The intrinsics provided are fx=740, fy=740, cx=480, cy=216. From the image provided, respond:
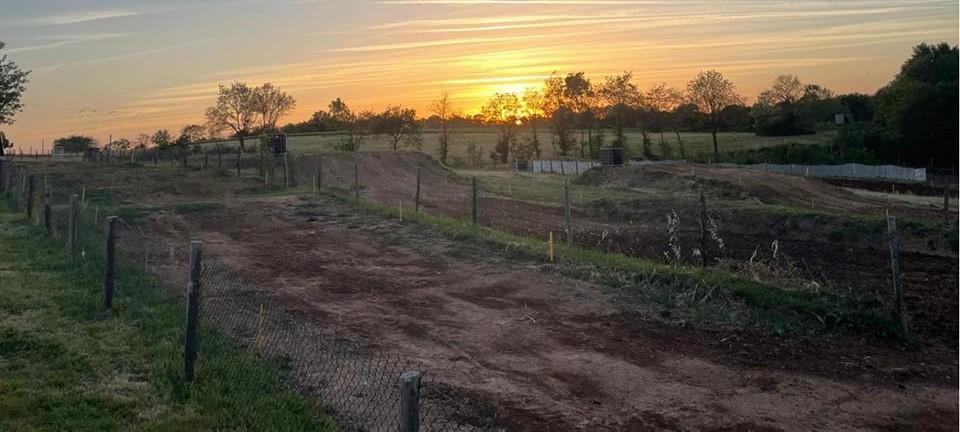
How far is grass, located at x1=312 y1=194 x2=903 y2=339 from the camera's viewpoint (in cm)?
920

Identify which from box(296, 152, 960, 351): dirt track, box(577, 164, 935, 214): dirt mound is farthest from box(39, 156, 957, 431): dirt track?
box(577, 164, 935, 214): dirt mound

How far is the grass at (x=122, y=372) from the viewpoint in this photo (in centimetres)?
604

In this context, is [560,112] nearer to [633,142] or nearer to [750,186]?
[633,142]

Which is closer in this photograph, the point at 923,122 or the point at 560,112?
the point at 923,122

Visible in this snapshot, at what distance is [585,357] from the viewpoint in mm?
8078

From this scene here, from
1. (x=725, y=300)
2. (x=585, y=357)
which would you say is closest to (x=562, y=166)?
(x=725, y=300)

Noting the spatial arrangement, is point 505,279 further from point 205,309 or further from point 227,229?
point 227,229

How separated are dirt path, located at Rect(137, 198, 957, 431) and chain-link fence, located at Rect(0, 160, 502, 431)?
1.04 feet

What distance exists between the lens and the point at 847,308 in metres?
9.49

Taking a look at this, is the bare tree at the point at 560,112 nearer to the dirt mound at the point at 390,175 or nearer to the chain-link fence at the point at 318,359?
the dirt mound at the point at 390,175

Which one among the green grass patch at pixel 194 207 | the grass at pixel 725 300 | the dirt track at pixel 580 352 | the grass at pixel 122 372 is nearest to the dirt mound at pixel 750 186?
the dirt track at pixel 580 352

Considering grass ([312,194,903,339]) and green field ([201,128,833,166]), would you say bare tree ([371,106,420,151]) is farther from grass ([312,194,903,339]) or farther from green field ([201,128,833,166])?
grass ([312,194,903,339])

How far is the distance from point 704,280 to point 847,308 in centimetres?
203

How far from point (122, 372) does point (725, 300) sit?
757cm
